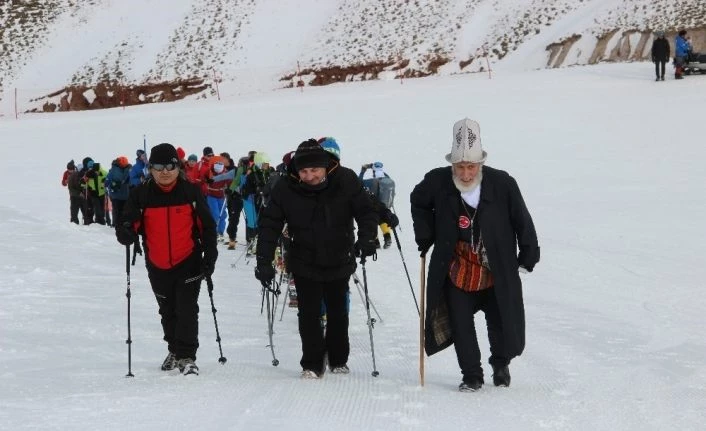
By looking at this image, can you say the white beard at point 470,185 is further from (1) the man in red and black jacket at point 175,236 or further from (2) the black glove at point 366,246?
(1) the man in red and black jacket at point 175,236

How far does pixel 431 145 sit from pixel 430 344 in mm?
18144

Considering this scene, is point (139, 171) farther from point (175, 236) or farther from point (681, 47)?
point (681, 47)

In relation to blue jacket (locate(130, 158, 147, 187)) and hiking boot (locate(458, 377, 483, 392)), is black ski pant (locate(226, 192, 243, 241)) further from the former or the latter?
hiking boot (locate(458, 377, 483, 392))

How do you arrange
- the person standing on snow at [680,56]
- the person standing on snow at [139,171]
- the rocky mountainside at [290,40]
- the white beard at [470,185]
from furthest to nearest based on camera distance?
the rocky mountainside at [290,40] < the person standing on snow at [680,56] < the person standing on snow at [139,171] < the white beard at [470,185]

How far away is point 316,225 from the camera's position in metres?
6.27

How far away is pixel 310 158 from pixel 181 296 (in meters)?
1.43

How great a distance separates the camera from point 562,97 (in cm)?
2789

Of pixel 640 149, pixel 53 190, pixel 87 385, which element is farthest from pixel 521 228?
pixel 53 190

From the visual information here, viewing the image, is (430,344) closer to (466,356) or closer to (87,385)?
(466,356)

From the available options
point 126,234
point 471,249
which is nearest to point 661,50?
point 471,249

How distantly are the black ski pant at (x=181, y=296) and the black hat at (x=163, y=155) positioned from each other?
716 millimetres

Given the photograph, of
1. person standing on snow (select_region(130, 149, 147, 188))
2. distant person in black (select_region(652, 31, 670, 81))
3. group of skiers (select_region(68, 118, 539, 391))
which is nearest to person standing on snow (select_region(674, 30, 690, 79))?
distant person in black (select_region(652, 31, 670, 81))

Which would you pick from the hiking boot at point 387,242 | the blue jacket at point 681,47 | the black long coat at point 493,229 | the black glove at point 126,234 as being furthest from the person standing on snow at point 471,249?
the blue jacket at point 681,47

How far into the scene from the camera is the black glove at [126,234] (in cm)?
637
